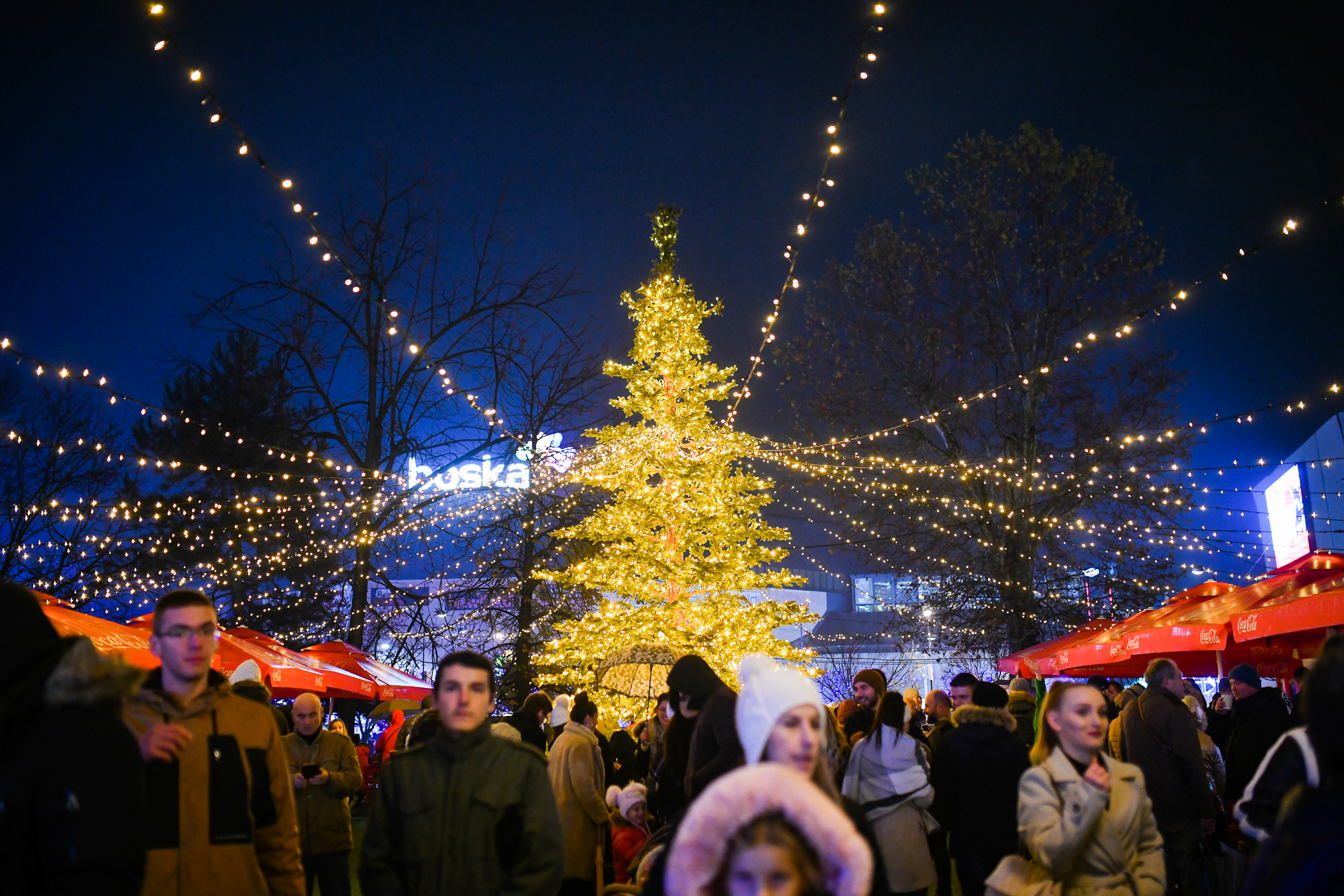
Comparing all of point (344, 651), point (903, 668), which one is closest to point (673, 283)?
point (344, 651)

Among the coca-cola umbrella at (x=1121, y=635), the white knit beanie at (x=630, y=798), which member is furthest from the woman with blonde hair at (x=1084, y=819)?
the coca-cola umbrella at (x=1121, y=635)

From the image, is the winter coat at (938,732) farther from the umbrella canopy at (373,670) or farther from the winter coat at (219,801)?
the umbrella canopy at (373,670)

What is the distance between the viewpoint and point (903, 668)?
158 ft

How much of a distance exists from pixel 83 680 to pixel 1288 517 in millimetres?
43142

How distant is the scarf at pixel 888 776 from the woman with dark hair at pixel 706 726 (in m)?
1.03

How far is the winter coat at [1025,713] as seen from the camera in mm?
8398

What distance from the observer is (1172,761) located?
6.14 m

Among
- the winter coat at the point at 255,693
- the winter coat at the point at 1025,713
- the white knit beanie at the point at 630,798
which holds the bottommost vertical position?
the white knit beanie at the point at 630,798

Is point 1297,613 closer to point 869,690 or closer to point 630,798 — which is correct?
point 869,690

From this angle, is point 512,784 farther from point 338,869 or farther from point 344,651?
point 344,651

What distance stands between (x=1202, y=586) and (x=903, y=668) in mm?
35280

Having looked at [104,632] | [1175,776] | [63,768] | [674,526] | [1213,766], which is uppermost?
[674,526]

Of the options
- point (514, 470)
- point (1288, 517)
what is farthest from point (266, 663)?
point (1288, 517)

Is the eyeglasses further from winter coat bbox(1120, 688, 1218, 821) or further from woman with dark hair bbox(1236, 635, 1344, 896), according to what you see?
winter coat bbox(1120, 688, 1218, 821)
